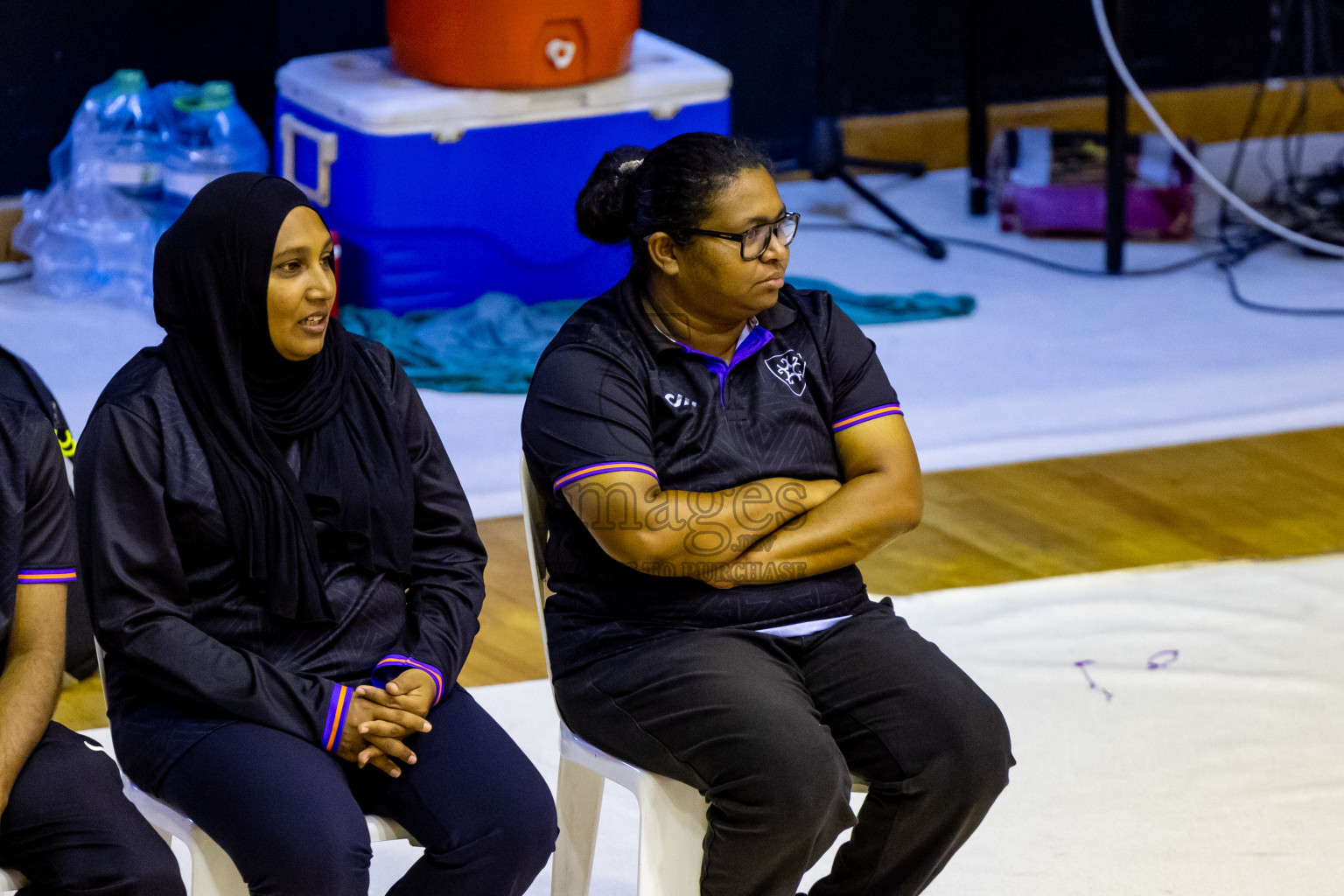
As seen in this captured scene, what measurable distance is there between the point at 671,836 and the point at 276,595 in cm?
50

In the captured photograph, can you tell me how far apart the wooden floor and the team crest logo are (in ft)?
2.95

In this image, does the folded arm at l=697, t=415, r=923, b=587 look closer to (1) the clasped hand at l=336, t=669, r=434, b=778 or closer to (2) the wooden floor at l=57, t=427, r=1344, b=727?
(1) the clasped hand at l=336, t=669, r=434, b=778

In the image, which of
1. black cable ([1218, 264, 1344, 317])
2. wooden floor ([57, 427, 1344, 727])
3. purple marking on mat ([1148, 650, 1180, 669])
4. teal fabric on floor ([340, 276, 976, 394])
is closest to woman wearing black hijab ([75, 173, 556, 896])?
wooden floor ([57, 427, 1344, 727])

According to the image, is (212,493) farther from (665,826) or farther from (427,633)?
(665,826)

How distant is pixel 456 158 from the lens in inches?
155

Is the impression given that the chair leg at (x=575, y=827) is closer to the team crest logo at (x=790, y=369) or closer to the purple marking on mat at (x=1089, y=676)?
the team crest logo at (x=790, y=369)

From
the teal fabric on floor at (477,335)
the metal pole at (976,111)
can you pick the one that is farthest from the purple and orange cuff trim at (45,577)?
the metal pole at (976,111)

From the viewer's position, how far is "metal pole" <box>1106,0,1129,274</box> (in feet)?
14.2

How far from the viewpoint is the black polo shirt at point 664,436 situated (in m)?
1.84

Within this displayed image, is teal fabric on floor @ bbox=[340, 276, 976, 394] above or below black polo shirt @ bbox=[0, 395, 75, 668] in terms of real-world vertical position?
below

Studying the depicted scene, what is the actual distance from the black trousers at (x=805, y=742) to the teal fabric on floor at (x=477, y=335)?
6.35 ft

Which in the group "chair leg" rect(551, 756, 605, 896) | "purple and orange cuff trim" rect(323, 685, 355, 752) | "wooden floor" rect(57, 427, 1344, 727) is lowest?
"wooden floor" rect(57, 427, 1344, 727)

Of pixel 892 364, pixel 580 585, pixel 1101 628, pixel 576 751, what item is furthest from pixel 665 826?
pixel 892 364

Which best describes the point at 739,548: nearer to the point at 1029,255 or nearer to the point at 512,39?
the point at 512,39
